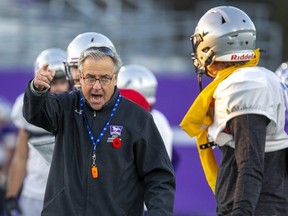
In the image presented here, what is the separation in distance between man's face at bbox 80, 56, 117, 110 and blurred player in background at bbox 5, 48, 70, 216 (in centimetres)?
Answer: 233

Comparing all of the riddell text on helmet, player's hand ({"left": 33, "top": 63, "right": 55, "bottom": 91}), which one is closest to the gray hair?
player's hand ({"left": 33, "top": 63, "right": 55, "bottom": 91})

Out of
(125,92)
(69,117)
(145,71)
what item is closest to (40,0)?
(145,71)

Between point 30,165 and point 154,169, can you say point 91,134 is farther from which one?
point 30,165

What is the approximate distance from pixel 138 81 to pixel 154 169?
2752mm

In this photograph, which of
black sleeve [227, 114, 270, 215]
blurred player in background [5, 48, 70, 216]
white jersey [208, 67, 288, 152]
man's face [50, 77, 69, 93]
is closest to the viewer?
black sleeve [227, 114, 270, 215]

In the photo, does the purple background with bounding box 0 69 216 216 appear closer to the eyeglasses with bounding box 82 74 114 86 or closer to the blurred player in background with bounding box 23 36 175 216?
the blurred player in background with bounding box 23 36 175 216

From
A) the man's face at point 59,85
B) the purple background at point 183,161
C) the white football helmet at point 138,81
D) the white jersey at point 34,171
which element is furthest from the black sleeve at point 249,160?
the purple background at point 183,161

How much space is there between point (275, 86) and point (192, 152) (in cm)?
814

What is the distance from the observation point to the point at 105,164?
16.5 ft

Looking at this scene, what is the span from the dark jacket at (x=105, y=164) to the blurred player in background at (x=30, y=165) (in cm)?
228

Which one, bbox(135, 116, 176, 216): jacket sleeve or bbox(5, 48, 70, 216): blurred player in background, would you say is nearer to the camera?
bbox(135, 116, 176, 216): jacket sleeve

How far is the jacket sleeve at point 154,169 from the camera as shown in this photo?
508 centimetres

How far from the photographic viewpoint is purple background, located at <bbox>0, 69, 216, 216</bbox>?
1295 centimetres

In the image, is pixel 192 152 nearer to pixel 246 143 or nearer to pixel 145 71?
pixel 145 71
